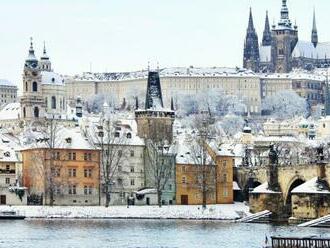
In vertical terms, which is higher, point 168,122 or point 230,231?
point 168,122

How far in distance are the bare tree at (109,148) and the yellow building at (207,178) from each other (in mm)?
5590

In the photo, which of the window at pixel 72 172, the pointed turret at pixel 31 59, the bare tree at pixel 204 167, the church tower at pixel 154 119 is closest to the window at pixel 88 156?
the window at pixel 72 172

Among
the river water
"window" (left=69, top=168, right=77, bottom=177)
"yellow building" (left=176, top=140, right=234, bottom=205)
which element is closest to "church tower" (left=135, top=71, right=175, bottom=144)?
"yellow building" (left=176, top=140, right=234, bottom=205)

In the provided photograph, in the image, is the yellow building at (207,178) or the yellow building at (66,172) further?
the yellow building at (207,178)

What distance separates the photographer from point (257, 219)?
332 ft

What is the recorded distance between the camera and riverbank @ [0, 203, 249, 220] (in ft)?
343

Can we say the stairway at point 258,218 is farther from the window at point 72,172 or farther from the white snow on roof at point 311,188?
the window at point 72,172

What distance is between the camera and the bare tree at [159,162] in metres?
118

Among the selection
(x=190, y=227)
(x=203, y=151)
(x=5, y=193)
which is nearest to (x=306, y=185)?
(x=190, y=227)

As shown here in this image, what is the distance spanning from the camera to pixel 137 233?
85500mm

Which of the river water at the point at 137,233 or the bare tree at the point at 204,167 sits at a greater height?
the bare tree at the point at 204,167

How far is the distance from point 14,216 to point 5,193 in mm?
12037

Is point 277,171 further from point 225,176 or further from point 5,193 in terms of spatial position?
point 5,193

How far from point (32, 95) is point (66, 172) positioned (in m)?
82.3
